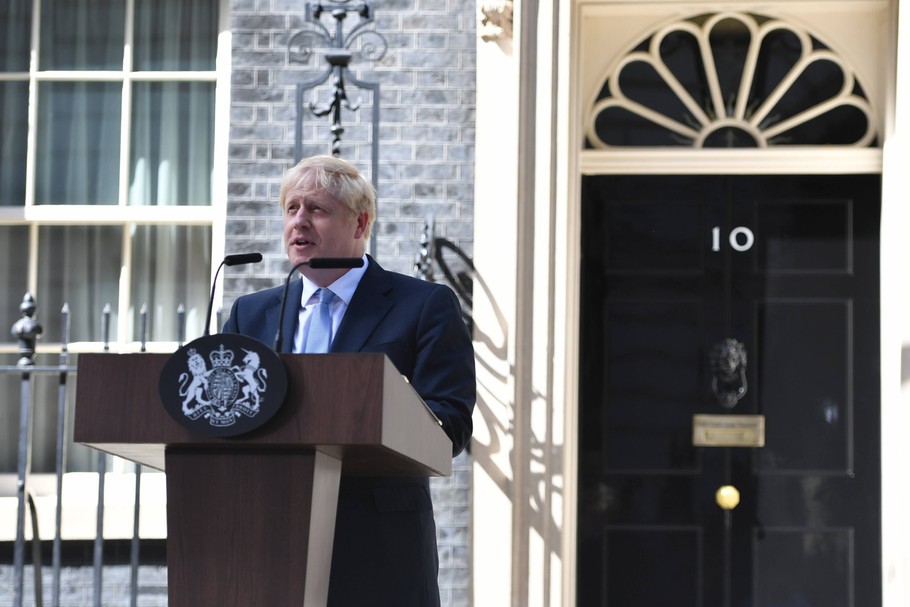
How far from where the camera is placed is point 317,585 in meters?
2.42

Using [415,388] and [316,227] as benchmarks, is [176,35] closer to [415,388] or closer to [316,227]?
[316,227]

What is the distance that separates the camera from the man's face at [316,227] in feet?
10.0

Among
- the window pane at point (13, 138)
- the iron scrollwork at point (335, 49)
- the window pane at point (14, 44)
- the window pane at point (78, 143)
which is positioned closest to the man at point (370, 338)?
the iron scrollwork at point (335, 49)

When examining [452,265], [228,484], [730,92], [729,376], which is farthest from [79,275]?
[228,484]

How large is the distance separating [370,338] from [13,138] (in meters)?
3.99

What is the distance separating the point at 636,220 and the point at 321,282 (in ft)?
11.2

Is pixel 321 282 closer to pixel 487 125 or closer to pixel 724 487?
pixel 487 125

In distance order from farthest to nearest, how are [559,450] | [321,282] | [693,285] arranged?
1. [693,285]
2. [559,450]
3. [321,282]

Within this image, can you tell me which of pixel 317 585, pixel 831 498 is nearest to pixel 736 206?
pixel 831 498

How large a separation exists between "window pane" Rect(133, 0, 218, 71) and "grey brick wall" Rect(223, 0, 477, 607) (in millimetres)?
263

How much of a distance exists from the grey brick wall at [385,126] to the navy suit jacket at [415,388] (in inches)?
112

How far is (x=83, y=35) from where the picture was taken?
648cm

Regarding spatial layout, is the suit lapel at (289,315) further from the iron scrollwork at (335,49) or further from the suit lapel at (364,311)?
the iron scrollwork at (335,49)

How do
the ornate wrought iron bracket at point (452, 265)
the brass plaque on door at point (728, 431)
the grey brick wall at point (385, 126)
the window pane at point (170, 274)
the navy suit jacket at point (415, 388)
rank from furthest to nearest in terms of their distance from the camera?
the window pane at point (170, 274) → the brass plaque on door at point (728, 431) → the grey brick wall at point (385, 126) → the ornate wrought iron bracket at point (452, 265) → the navy suit jacket at point (415, 388)
